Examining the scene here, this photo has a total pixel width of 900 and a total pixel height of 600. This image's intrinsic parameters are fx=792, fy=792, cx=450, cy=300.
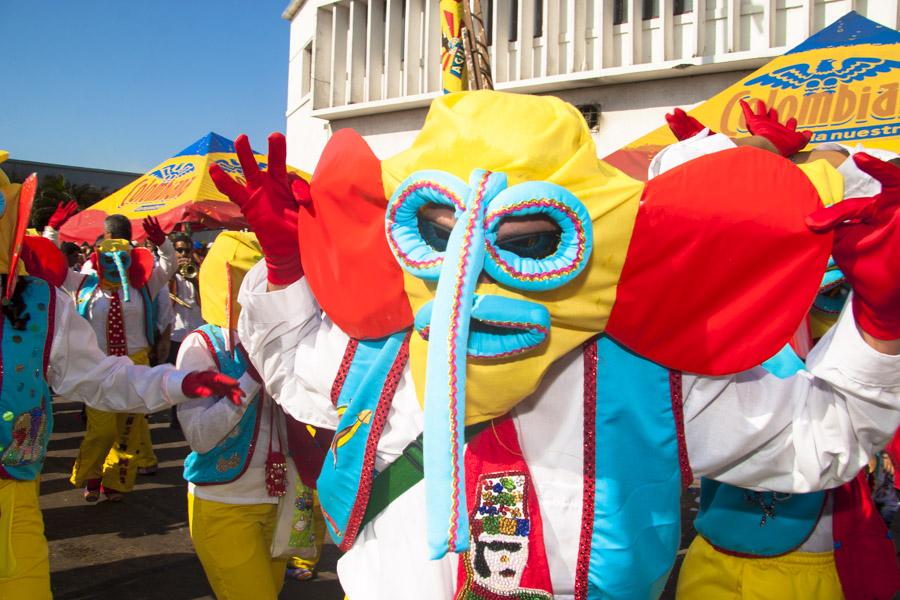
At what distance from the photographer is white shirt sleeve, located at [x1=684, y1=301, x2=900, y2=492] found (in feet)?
5.20

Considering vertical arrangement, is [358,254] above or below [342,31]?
below

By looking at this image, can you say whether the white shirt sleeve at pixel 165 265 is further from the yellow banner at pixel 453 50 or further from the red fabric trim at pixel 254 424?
the yellow banner at pixel 453 50

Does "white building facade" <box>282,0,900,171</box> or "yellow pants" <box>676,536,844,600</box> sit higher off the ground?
"white building facade" <box>282,0,900,171</box>

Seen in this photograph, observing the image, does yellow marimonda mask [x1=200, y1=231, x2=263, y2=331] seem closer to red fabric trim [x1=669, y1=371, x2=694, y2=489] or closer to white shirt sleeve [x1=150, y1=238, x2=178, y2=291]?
red fabric trim [x1=669, y1=371, x2=694, y2=489]

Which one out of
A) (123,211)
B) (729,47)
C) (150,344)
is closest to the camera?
(150,344)

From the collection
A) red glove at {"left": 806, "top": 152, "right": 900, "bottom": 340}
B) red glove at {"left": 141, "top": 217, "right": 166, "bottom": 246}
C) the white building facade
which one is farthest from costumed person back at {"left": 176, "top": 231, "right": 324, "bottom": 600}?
the white building facade

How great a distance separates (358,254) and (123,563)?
3.52 m

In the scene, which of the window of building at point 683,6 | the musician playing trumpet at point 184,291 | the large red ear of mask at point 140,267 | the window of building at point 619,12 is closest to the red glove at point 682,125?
the large red ear of mask at point 140,267

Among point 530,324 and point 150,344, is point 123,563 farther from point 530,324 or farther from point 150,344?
point 530,324

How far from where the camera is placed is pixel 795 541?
220 cm

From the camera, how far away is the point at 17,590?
243 cm

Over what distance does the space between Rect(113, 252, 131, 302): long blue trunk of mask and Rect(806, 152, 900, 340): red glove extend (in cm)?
498

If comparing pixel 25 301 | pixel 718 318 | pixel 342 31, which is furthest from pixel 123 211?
pixel 342 31

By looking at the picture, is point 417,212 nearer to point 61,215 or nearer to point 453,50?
point 453,50
